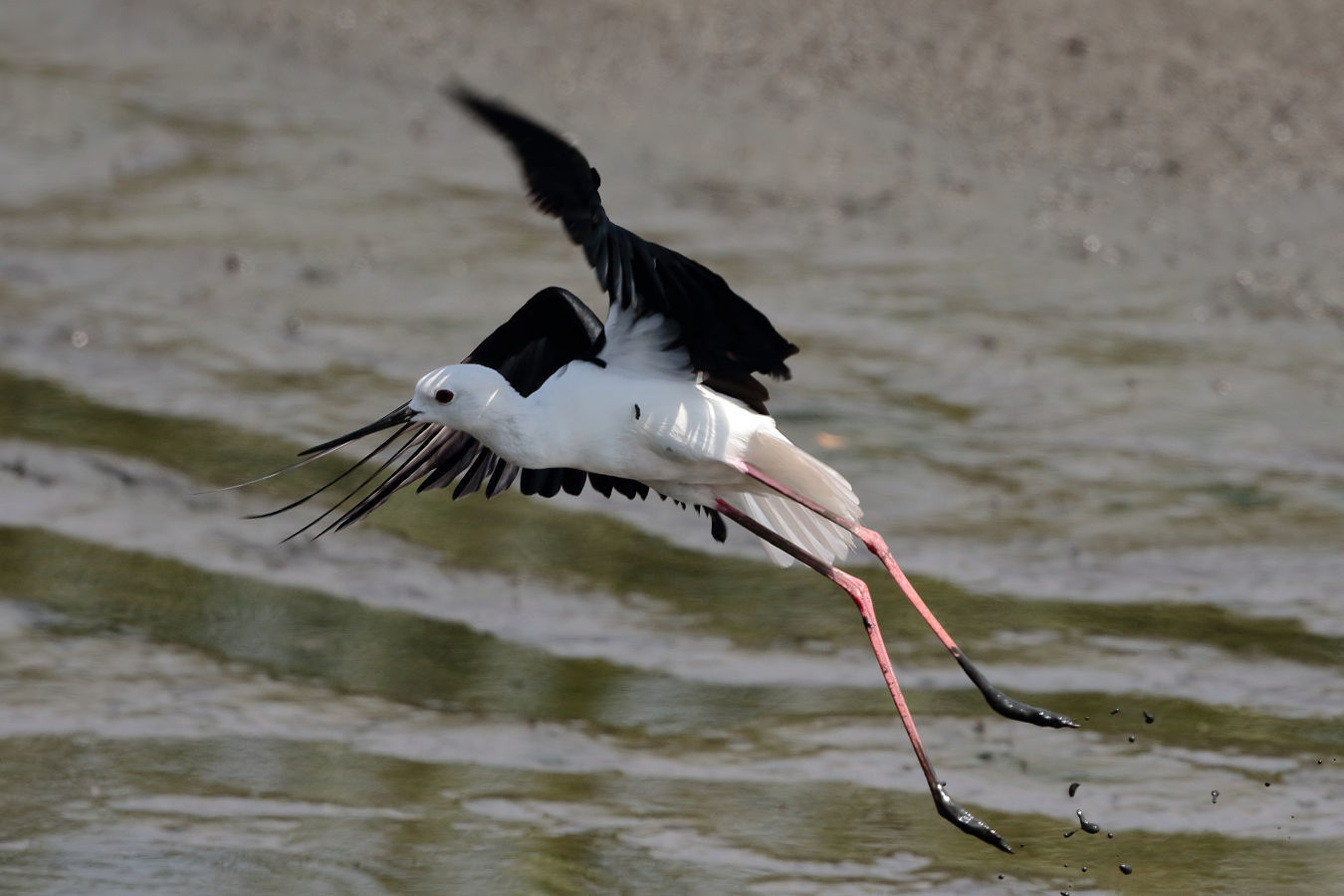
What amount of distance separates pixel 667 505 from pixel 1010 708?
1924 millimetres

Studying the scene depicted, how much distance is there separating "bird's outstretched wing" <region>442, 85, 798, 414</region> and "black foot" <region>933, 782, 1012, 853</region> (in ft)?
3.25

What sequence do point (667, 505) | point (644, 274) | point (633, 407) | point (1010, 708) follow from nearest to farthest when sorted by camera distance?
1. point (644, 274)
2. point (633, 407)
3. point (1010, 708)
4. point (667, 505)

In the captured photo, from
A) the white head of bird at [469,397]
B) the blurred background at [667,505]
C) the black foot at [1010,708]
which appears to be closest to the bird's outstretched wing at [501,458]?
the white head of bird at [469,397]

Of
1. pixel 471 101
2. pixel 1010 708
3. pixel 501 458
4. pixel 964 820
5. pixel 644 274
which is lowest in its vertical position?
pixel 964 820

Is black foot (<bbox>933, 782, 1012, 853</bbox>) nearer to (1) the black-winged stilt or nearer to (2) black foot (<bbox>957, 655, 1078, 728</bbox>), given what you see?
(1) the black-winged stilt

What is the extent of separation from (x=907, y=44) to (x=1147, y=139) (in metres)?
1.32

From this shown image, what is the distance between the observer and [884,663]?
15.0ft

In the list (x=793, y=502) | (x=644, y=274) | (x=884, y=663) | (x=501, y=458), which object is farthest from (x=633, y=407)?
(x=884, y=663)

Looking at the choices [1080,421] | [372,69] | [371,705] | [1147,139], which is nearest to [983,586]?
[1080,421]

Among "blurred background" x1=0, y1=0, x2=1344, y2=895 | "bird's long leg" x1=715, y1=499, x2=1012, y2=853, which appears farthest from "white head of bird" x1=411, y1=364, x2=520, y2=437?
"blurred background" x1=0, y1=0, x2=1344, y2=895

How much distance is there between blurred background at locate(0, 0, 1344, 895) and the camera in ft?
15.1

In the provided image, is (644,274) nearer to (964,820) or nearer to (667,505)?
(964,820)

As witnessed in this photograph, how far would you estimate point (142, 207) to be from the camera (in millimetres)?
8156

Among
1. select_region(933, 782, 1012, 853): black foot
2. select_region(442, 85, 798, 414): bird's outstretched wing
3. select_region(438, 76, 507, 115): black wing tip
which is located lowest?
select_region(933, 782, 1012, 853): black foot
